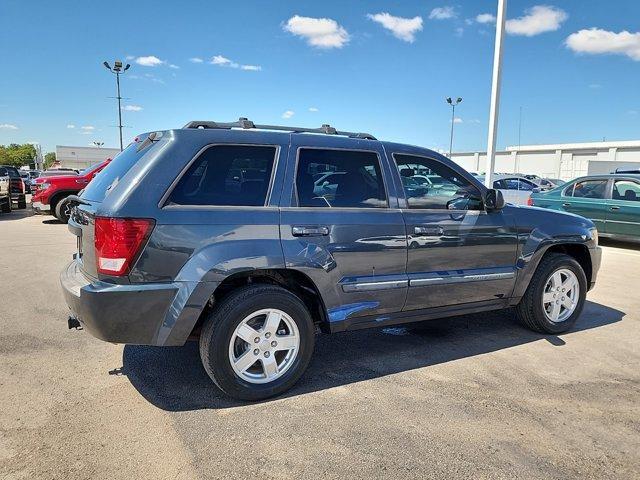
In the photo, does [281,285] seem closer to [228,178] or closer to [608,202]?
[228,178]

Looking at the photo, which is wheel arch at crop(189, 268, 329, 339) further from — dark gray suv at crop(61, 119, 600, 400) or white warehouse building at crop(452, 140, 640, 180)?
white warehouse building at crop(452, 140, 640, 180)

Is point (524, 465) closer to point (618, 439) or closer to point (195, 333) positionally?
point (618, 439)

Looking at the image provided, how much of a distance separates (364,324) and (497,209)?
63.5 inches

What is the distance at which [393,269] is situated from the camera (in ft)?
12.4

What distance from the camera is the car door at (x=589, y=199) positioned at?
34.2 ft

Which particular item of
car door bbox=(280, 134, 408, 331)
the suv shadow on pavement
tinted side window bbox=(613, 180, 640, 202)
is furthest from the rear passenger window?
tinted side window bbox=(613, 180, 640, 202)

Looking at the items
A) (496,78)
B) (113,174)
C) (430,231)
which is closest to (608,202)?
(496,78)

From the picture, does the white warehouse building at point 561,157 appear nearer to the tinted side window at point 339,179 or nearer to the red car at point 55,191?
the red car at point 55,191

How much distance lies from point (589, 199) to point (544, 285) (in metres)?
7.11

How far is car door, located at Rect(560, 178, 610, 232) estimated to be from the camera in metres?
10.4

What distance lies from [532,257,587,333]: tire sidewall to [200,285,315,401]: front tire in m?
2.47

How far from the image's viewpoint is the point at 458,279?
413 cm

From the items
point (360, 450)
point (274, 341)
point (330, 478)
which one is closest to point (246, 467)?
point (330, 478)

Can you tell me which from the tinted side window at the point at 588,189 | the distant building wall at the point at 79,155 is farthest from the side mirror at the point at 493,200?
the distant building wall at the point at 79,155
